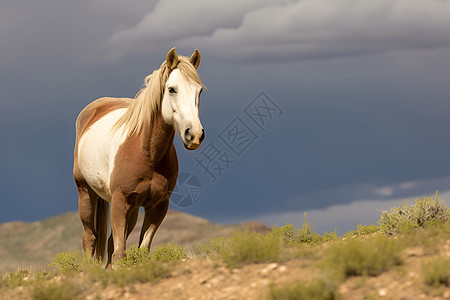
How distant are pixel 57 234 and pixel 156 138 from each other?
21.5 meters

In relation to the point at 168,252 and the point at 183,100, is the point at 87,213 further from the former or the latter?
the point at 183,100

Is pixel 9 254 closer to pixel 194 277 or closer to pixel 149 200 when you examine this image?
pixel 149 200

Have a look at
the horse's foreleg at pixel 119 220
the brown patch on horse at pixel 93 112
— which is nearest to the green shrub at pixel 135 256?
the horse's foreleg at pixel 119 220

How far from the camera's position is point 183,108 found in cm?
754

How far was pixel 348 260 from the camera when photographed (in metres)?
5.78

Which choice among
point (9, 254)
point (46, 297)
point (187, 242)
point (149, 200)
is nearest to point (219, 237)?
point (149, 200)

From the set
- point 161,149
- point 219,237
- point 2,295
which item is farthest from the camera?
point 219,237

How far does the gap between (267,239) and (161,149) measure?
8.14ft

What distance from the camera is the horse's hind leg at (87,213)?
32.8 ft

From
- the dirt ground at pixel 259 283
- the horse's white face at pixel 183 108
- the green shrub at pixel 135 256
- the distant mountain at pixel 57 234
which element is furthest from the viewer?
the distant mountain at pixel 57 234

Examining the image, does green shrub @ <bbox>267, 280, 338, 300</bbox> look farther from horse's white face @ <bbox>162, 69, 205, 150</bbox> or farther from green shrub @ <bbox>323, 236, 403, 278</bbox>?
horse's white face @ <bbox>162, 69, 205, 150</bbox>

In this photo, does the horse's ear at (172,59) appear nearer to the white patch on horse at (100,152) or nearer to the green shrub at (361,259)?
the white patch on horse at (100,152)

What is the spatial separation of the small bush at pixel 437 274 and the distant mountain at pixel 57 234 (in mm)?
17452

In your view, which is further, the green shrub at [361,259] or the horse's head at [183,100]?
the horse's head at [183,100]
